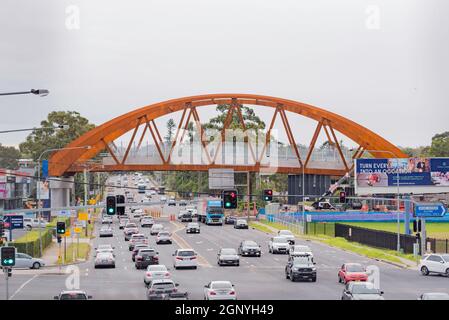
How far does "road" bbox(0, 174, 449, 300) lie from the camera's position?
45.1 m

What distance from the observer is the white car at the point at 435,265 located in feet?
183

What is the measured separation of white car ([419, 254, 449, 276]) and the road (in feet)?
1.76

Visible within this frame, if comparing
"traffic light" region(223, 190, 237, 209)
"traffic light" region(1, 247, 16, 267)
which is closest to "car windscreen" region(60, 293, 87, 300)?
"traffic light" region(1, 247, 16, 267)

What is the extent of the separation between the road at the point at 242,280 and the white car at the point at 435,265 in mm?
537

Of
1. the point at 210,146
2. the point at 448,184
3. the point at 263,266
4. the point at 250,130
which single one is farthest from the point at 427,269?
the point at 250,130

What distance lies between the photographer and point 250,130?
6905 inches

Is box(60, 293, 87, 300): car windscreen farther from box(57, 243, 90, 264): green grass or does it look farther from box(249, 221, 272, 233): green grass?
box(249, 221, 272, 233): green grass

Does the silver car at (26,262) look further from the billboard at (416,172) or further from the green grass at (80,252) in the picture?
the billboard at (416,172)

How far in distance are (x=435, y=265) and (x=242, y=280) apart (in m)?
12.7

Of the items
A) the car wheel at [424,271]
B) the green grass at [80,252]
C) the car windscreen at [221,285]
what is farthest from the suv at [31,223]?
the car windscreen at [221,285]

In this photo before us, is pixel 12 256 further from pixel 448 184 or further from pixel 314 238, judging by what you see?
pixel 448 184
